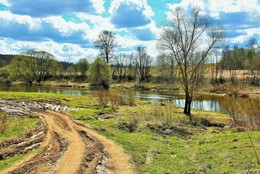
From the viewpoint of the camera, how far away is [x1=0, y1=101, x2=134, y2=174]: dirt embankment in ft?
42.1

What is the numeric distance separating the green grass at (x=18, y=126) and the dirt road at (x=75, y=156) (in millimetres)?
1683

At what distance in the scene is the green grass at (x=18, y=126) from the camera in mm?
18345

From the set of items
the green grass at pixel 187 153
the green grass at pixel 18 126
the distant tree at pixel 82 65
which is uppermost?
the distant tree at pixel 82 65

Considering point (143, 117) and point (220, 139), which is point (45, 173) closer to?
point (220, 139)

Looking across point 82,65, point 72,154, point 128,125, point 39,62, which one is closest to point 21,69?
point 39,62

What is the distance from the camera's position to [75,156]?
48.3 ft

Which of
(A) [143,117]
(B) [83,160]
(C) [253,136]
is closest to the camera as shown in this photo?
(B) [83,160]

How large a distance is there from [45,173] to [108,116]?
15.7 m

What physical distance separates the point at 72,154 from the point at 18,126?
27.5 feet

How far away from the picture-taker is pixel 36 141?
17.7 m

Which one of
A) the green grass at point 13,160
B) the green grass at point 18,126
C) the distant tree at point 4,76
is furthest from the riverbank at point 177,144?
the distant tree at point 4,76

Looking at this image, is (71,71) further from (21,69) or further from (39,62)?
(21,69)

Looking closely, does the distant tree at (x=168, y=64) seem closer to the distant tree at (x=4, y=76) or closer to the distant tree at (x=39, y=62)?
the distant tree at (x=39, y=62)

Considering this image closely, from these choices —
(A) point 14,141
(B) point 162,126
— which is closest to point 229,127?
(B) point 162,126
